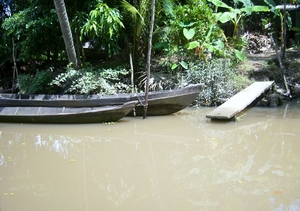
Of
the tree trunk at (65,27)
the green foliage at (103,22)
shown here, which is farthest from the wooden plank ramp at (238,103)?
the tree trunk at (65,27)

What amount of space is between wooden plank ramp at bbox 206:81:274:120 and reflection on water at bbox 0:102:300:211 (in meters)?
0.21

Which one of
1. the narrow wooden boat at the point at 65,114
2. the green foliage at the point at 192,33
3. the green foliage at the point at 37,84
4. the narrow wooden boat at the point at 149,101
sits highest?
the green foliage at the point at 192,33

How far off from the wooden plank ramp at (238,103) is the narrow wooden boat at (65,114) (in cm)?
163

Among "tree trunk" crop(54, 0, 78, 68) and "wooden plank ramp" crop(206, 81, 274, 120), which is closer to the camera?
"wooden plank ramp" crop(206, 81, 274, 120)

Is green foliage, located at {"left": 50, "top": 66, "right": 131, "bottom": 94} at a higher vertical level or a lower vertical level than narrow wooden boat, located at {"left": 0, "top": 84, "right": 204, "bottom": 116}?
higher

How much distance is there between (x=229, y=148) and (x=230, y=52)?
4508 mm

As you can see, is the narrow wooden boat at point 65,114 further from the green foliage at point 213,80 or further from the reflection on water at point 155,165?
the green foliage at point 213,80

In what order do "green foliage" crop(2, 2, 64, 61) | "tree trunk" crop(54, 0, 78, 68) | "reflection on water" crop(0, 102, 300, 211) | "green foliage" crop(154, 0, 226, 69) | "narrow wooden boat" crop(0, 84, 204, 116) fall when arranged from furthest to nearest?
"green foliage" crop(2, 2, 64, 61)
"green foliage" crop(154, 0, 226, 69)
"tree trunk" crop(54, 0, 78, 68)
"narrow wooden boat" crop(0, 84, 204, 116)
"reflection on water" crop(0, 102, 300, 211)

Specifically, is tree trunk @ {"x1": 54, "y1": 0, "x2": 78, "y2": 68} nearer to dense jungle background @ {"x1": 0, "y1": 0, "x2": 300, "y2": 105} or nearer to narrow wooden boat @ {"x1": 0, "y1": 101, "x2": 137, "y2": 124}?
dense jungle background @ {"x1": 0, "y1": 0, "x2": 300, "y2": 105}

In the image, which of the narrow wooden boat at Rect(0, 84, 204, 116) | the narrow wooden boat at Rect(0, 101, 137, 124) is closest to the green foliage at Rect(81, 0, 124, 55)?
the narrow wooden boat at Rect(0, 84, 204, 116)

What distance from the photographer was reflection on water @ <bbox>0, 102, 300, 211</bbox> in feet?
11.1

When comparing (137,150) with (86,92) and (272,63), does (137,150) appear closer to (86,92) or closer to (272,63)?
(86,92)

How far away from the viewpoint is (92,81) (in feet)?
26.0

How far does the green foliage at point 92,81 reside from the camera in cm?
792
